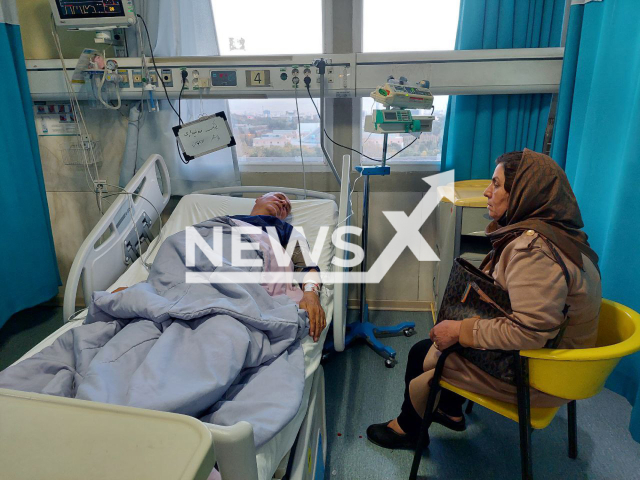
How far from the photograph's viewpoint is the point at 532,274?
114 cm

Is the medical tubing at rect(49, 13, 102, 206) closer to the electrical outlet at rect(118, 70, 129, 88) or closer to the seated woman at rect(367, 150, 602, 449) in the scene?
the electrical outlet at rect(118, 70, 129, 88)

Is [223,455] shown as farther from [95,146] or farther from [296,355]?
[95,146]

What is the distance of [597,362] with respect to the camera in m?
1.13

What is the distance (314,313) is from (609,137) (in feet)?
4.70

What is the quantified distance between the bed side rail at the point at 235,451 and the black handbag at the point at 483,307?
782mm

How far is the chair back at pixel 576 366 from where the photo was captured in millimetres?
1104

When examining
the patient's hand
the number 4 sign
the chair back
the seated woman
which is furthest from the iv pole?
the chair back

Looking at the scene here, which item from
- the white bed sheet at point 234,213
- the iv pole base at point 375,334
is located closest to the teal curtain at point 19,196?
the white bed sheet at point 234,213

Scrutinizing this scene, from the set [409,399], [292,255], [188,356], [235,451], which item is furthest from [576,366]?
[292,255]

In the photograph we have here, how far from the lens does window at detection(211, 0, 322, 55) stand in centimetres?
249

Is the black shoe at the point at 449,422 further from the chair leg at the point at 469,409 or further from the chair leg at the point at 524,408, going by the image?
the chair leg at the point at 524,408

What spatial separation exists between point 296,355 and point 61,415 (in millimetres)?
752

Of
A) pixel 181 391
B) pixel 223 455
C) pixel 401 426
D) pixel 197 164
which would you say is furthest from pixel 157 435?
pixel 197 164

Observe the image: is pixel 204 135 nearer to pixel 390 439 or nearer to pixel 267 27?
pixel 267 27
